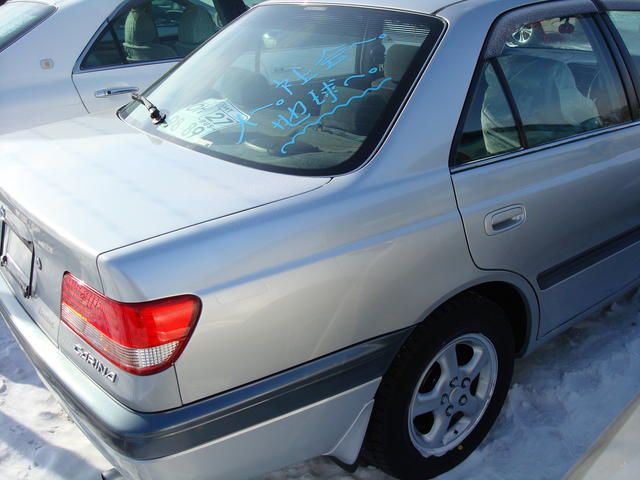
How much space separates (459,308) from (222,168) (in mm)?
901

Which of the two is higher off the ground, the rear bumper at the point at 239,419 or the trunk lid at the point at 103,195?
the trunk lid at the point at 103,195

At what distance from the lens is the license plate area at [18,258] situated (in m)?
2.17

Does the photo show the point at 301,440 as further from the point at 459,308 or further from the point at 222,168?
the point at 222,168

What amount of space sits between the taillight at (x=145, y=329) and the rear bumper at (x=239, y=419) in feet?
0.44

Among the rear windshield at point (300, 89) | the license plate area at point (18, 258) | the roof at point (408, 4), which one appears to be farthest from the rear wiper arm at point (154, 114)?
the roof at point (408, 4)

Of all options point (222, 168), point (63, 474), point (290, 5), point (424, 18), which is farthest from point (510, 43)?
point (63, 474)

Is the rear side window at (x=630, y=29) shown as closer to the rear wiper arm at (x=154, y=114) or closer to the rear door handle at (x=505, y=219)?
the rear door handle at (x=505, y=219)

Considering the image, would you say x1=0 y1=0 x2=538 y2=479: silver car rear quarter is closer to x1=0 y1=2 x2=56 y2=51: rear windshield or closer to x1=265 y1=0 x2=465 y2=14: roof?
x1=265 y1=0 x2=465 y2=14: roof

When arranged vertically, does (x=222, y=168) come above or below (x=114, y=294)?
above

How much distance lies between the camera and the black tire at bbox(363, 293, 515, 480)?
2.17 m

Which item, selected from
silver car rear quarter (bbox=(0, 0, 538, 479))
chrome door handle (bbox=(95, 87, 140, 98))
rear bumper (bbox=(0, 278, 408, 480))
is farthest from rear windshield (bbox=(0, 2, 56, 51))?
rear bumper (bbox=(0, 278, 408, 480))

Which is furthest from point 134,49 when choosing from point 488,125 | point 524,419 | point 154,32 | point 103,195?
point 524,419

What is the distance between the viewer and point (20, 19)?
14.4 feet

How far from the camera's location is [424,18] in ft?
7.73
